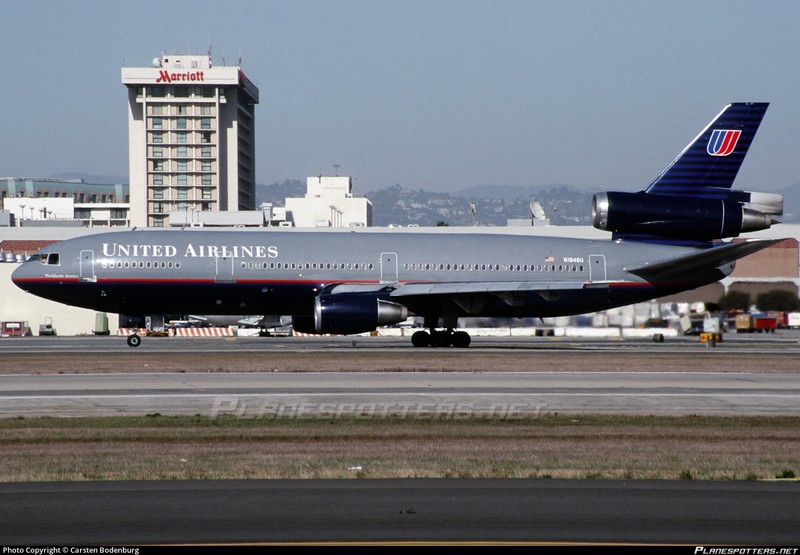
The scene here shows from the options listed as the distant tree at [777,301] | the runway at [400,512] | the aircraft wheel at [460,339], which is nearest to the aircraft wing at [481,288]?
the aircraft wheel at [460,339]

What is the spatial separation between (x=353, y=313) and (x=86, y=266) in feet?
38.9

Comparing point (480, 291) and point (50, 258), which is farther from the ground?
point (50, 258)

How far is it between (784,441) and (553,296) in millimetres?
25435

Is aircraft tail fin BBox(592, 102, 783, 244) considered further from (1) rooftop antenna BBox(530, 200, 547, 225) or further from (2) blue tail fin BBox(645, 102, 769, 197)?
(1) rooftop antenna BBox(530, 200, 547, 225)

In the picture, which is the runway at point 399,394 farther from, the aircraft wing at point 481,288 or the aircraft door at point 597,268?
the aircraft door at point 597,268

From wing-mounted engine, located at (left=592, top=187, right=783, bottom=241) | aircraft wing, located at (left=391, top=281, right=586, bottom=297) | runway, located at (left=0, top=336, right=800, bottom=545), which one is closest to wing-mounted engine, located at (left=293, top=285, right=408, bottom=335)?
aircraft wing, located at (left=391, top=281, right=586, bottom=297)

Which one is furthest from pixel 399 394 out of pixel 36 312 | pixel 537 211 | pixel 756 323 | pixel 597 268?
pixel 537 211

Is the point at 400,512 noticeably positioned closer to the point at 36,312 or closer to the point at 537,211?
the point at 36,312

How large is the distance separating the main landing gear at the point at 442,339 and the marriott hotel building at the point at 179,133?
12597cm

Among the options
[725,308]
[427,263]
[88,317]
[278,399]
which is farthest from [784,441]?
[88,317]

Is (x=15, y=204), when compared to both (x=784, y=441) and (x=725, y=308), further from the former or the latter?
(x=784, y=441)

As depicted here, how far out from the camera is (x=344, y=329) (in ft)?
133

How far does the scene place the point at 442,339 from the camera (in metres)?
45.2

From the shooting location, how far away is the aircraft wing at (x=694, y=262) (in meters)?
42.8
